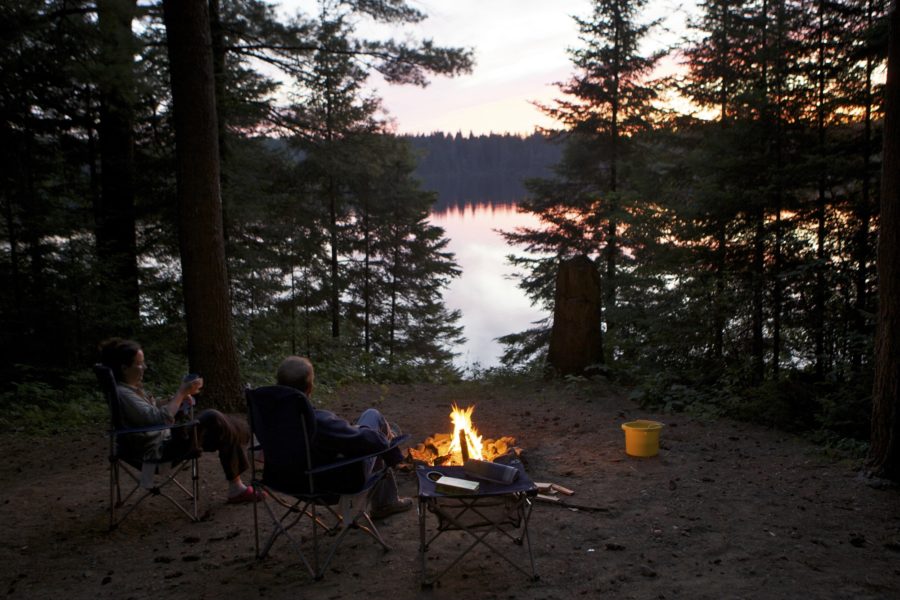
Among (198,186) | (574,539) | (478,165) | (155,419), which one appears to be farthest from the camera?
(478,165)

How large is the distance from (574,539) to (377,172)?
948 centimetres

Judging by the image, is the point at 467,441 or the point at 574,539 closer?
the point at 574,539

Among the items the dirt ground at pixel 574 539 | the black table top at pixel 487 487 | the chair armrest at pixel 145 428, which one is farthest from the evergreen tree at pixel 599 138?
the chair armrest at pixel 145 428

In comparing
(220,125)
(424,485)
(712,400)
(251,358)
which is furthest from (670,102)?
(424,485)

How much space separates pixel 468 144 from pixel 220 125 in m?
105

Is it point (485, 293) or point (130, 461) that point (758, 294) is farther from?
point (485, 293)

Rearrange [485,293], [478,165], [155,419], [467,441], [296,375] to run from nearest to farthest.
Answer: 1. [296,375]
2. [155,419]
3. [467,441]
4. [485,293]
5. [478,165]

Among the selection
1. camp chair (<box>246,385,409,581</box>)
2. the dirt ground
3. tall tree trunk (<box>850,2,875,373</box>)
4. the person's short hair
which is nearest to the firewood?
the dirt ground

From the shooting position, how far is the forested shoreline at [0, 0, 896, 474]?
22.5 ft

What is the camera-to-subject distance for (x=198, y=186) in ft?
19.4

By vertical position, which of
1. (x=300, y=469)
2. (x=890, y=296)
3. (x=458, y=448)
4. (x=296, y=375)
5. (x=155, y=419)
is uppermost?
(x=890, y=296)

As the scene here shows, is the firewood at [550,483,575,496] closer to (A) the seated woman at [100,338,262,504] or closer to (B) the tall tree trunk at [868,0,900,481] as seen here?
(A) the seated woman at [100,338,262,504]

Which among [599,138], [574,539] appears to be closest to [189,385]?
[574,539]

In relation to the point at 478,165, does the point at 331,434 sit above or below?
below
